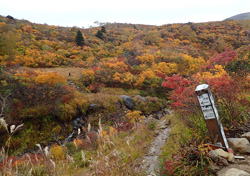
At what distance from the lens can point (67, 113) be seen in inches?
440

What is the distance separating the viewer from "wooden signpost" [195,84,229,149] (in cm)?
348

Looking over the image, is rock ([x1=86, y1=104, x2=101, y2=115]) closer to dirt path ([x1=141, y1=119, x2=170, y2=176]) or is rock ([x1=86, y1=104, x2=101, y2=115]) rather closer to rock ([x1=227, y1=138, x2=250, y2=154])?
dirt path ([x1=141, y1=119, x2=170, y2=176])

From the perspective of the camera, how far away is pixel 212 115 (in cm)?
350

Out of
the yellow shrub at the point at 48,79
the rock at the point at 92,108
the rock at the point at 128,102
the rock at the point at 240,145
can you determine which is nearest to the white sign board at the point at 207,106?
the rock at the point at 240,145

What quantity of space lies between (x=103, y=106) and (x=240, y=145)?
9600mm

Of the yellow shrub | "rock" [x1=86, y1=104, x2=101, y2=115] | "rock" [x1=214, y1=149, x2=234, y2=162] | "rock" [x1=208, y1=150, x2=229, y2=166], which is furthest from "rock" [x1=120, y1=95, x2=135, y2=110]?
"rock" [x1=208, y1=150, x2=229, y2=166]

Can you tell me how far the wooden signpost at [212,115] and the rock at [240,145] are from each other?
327mm

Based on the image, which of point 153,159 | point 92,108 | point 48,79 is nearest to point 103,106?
point 92,108

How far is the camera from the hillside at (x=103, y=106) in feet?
11.8

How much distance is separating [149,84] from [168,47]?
14.5 metres

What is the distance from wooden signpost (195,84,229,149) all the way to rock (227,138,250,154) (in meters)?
0.33

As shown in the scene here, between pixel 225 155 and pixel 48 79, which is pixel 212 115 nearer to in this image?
pixel 225 155

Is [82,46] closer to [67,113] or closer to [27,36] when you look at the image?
[27,36]

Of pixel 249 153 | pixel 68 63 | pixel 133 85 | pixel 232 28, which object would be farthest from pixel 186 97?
pixel 232 28
